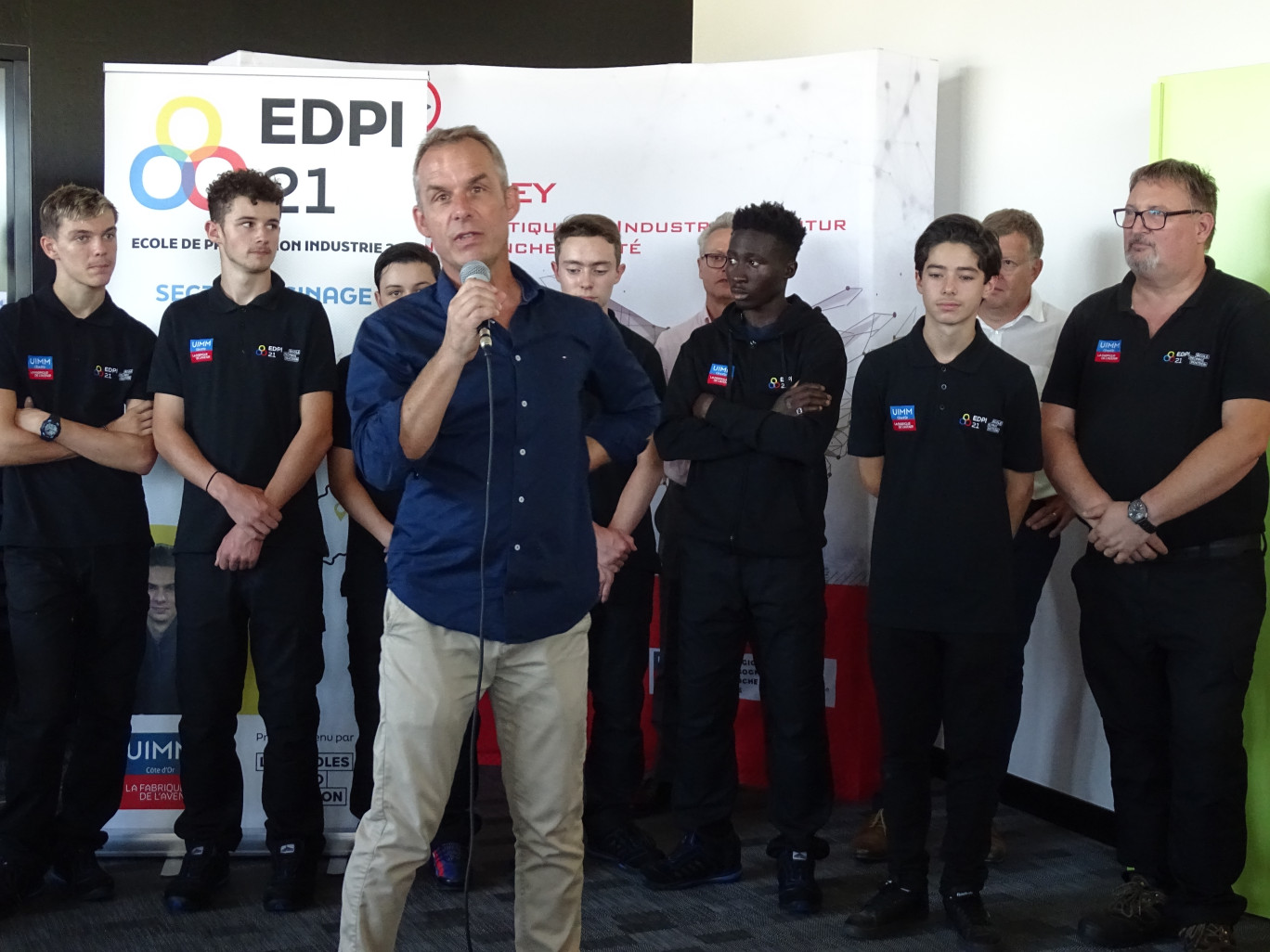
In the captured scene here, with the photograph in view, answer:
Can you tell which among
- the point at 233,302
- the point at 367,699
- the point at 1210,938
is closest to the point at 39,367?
the point at 233,302

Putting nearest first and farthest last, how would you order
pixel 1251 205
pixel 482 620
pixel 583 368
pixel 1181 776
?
pixel 482 620 → pixel 583 368 → pixel 1181 776 → pixel 1251 205

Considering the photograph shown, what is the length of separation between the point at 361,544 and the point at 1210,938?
7.90ft

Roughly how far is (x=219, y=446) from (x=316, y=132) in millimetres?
1020

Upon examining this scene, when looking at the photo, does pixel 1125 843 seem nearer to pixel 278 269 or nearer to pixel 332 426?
pixel 332 426

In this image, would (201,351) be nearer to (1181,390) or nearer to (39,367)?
(39,367)

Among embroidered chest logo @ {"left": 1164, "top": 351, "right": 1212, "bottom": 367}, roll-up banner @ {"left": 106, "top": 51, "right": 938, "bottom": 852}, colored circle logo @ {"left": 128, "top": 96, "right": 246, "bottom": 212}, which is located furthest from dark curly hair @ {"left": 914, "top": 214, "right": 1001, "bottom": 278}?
colored circle logo @ {"left": 128, "top": 96, "right": 246, "bottom": 212}

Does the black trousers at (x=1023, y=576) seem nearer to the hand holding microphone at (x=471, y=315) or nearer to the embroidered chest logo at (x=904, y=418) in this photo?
the embroidered chest logo at (x=904, y=418)

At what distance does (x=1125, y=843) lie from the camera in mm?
3129

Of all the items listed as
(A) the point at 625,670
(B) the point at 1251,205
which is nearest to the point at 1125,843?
(A) the point at 625,670

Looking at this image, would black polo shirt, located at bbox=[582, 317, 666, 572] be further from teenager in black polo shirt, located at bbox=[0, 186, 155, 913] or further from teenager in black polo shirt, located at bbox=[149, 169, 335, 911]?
teenager in black polo shirt, located at bbox=[0, 186, 155, 913]

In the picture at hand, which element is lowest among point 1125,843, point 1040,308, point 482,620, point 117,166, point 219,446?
point 1125,843

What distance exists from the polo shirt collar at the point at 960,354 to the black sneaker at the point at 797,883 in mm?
1343

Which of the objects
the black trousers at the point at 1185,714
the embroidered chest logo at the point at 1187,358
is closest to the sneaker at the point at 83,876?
the black trousers at the point at 1185,714

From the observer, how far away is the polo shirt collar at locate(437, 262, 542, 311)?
2158 millimetres
